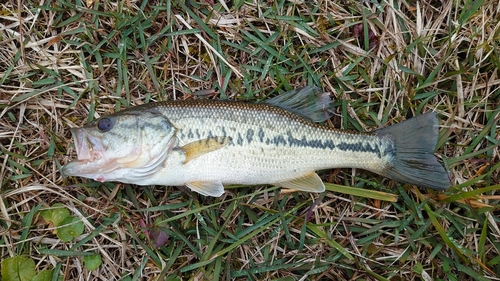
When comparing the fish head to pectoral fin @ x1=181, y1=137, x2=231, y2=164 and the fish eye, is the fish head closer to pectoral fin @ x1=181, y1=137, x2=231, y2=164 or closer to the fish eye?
the fish eye

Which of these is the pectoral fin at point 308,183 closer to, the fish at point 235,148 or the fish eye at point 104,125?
the fish at point 235,148

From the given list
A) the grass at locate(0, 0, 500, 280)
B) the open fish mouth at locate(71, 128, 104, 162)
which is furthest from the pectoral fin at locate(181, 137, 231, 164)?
the open fish mouth at locate(71, 128, 104, 162)

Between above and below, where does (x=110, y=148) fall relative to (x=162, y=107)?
below

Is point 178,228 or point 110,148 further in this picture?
point 178,228

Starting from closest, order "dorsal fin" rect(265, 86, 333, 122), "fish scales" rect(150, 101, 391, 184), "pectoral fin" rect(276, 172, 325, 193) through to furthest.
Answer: "fish scales" rect(150, 101, 391, 184) → "pectoral fin" rect(276, 172, 325, 193) → "dorsal fin" rect(265, 86, 333, 122)

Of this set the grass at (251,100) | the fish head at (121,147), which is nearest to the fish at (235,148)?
the fish head at (121,147)

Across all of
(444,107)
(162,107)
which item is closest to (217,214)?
(162,107)

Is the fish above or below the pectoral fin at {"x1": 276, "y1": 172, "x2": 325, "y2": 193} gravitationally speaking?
above

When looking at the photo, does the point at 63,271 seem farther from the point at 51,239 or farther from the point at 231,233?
the point at 231,233
